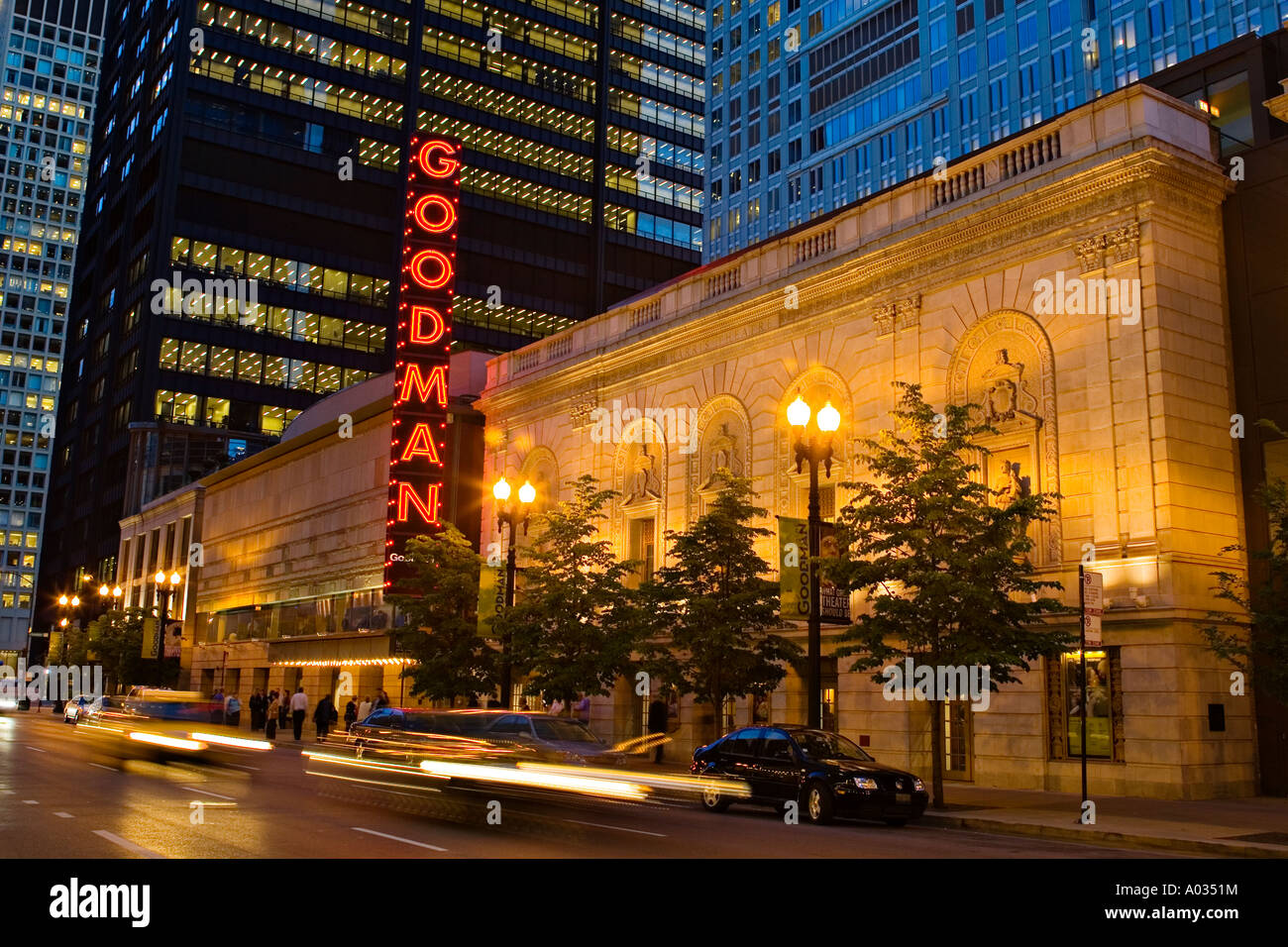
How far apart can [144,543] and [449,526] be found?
6168 cm

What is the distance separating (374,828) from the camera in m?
15.4

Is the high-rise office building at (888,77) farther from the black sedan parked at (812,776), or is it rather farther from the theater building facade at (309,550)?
the black sedan parked at (812,776)

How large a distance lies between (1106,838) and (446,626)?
24.4m

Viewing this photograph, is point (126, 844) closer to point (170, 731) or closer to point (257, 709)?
point (170, 731)

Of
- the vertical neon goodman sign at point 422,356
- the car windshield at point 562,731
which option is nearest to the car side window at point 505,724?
the car windshield at point 562,731

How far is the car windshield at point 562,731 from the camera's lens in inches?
845

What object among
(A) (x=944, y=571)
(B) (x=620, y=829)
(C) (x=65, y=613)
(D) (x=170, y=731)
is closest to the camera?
(B) (x=620, y=829)

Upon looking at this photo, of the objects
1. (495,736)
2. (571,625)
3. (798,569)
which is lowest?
(495,736)

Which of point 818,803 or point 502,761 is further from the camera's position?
point 502,761

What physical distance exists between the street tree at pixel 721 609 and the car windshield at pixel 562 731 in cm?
570

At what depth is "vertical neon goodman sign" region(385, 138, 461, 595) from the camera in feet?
150

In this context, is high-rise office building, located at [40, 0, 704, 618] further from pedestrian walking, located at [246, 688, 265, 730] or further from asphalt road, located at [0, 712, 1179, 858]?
asphalt road, located at [0, 712, 1179, 858]

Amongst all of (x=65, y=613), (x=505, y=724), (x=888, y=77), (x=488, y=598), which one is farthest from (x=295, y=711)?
(x=65, y=613)
